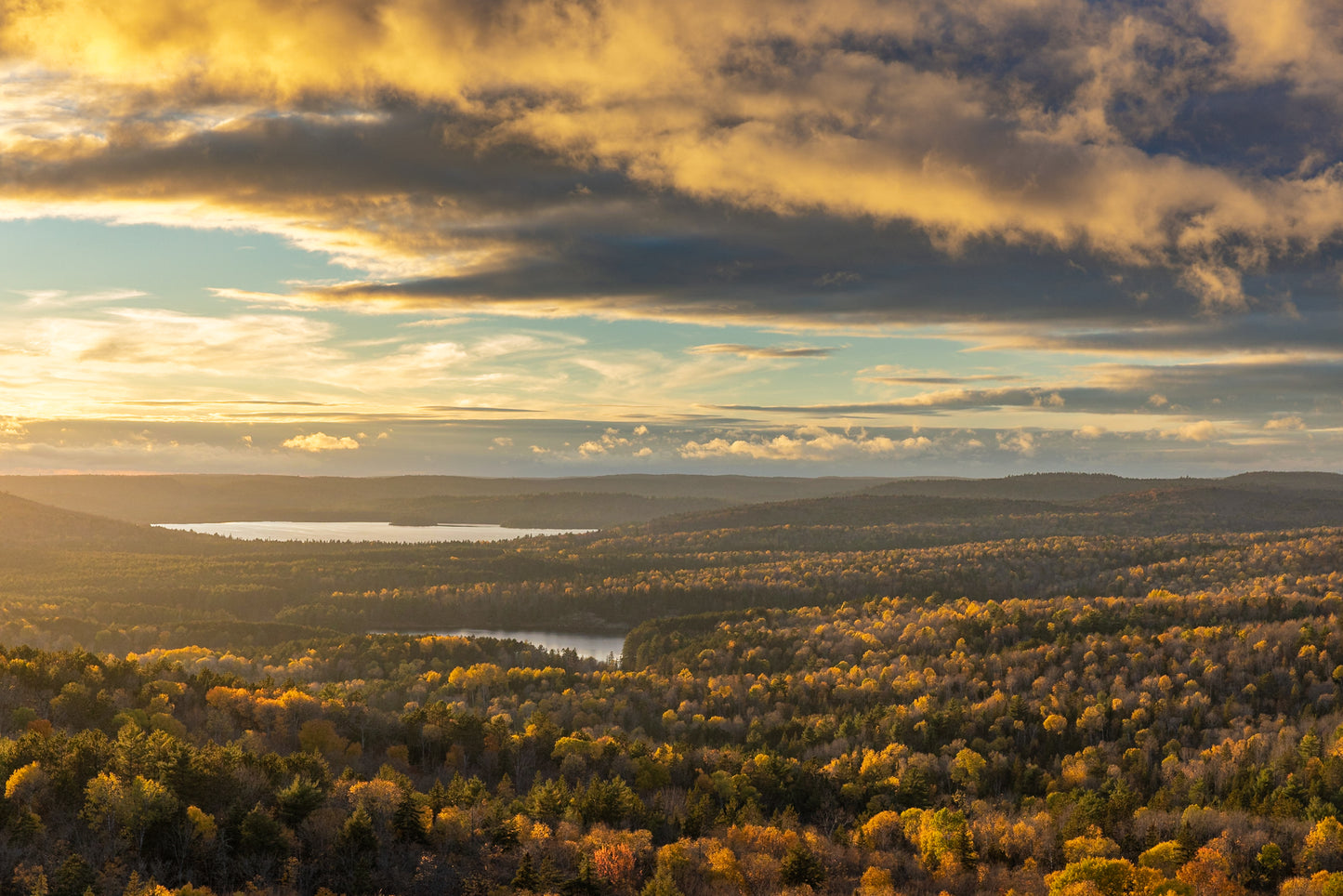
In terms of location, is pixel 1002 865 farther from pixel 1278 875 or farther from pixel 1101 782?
pixel 1101 782

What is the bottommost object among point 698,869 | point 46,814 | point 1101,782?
point 1101,782

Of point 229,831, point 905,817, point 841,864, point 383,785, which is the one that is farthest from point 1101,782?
point 229,831

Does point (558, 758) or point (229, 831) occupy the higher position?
point (229, 831)

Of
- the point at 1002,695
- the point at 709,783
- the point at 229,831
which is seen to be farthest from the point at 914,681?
the point at 229,831

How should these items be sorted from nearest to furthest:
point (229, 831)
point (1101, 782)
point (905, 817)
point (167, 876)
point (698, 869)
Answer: point (167, 876), point (229, 831), point (698, 869), point (905, 817), point (1101, 782)

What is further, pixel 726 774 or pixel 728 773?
pixel 728 773

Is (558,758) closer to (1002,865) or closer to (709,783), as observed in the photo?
(709,783)

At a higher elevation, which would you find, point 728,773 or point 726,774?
point 726,774

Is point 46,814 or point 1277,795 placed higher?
point 46,814

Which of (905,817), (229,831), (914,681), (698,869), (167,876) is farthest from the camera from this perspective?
(914,681)

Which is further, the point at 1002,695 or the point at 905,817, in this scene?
the point at 1002,695
